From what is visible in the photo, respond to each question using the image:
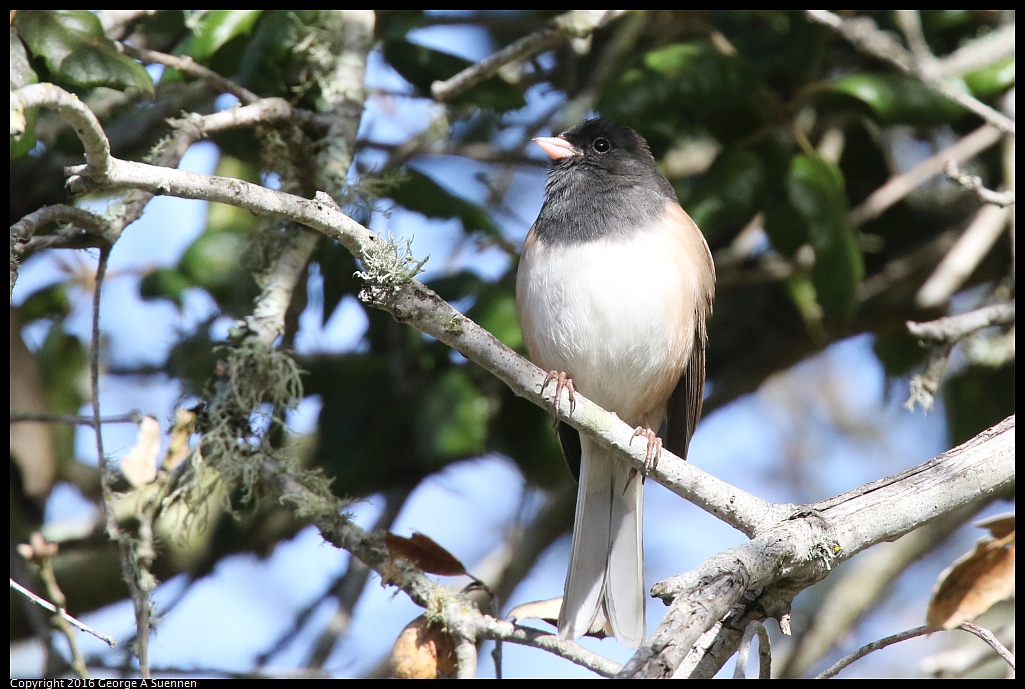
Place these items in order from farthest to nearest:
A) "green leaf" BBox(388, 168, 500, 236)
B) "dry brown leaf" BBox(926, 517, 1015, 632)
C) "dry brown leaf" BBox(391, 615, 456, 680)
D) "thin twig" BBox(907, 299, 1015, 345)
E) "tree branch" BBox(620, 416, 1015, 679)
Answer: "green leaf" BBox(388, 168, 500, 236)
"thin twig" BBox(907, 299, 1015, 345)
"dry brown leaf" BBox(391, 615, 456, 680)
"dry brown leaf" BBox(926, 517, 1015, 632)
"tree branch" BBox(620, 416, 1015, 679)

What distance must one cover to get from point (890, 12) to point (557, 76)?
109cm

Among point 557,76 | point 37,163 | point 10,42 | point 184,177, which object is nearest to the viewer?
point 184,177

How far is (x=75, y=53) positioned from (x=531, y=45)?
3.54 ft

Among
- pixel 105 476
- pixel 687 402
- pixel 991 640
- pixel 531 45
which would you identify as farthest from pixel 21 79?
pixel 991 640

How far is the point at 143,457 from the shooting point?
1.96 metres

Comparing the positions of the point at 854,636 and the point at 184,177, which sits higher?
the point at 854,636

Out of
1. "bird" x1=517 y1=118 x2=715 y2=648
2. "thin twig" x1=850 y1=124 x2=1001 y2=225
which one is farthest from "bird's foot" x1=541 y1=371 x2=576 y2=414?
"thin twig" x1=850 y1=124 x2=1001 y2=225

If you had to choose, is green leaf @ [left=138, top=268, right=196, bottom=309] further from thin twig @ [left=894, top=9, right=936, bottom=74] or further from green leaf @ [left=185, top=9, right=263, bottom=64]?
thin twig @ [left=894, top=9, right=936, bottom=74]

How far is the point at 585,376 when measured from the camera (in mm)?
2480

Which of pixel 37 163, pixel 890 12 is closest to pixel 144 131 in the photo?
pixel 37 163

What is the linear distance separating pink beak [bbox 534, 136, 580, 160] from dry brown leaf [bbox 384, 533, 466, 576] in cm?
113

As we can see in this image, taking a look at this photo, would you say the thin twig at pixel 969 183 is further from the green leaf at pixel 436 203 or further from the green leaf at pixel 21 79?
the green leaf at pixel 21 79

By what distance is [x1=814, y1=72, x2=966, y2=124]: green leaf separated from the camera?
95.6 inches

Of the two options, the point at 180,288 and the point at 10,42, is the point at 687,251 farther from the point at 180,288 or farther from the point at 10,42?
the point at 10,42
